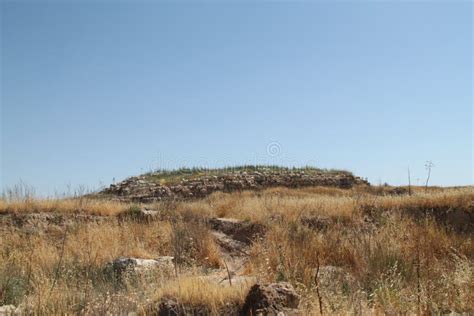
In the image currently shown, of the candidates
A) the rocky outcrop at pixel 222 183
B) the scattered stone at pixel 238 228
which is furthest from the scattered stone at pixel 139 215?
the rocky outcrop at pixel 222 183

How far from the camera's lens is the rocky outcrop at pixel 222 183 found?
67.4ft

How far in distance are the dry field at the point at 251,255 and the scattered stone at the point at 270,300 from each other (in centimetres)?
25

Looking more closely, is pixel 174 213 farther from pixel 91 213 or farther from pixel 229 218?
pixel 91 213

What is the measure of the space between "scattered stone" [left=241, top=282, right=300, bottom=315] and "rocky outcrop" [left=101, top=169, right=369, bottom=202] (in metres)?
14.7

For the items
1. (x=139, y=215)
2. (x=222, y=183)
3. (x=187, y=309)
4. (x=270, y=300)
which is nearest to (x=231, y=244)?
(x=139, y=215)

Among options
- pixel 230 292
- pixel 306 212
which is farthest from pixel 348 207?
pixel 230 292

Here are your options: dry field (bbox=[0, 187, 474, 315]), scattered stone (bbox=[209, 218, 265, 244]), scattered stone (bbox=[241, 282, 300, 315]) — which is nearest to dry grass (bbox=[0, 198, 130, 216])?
dry field (bbox=[0, 187, 474, 315])

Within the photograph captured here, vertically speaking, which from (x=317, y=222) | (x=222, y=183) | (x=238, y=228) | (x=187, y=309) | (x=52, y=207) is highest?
(x=222, y=183)

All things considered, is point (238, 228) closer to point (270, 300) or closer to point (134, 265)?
point (134, 265)

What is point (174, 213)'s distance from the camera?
11852mm

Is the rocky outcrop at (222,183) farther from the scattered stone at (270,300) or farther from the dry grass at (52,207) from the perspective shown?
the scattered stone at (270,300)

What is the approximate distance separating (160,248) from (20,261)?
2.75m

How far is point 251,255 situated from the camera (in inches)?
340

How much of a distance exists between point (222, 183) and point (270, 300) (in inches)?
715
